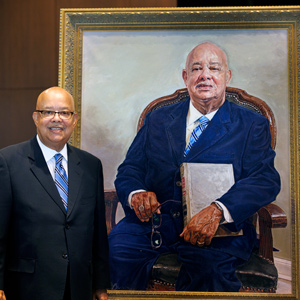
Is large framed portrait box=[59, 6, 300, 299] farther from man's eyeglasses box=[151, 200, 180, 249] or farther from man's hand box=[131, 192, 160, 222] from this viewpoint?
man's eyeglasses box=[151, 200, 180, 249]

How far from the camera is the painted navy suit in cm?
300

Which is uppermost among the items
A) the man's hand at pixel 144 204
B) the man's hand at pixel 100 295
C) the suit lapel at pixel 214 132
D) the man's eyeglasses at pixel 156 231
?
the suit lapel at pixel 214 132

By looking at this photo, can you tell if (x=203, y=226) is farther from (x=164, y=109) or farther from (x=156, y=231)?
(x=164, y=109)

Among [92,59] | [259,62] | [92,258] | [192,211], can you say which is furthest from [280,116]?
[92,258]

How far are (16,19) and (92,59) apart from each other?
0.71 m

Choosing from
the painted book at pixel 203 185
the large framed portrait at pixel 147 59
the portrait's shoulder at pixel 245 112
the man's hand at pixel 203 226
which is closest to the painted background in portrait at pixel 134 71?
the large framed portrait at pixel 147 59

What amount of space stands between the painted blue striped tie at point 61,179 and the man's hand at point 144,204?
88cm

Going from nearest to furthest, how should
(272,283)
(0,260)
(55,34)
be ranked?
(0,260) < (272,283) < (55,34)

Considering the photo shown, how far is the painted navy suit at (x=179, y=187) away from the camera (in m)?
3.00

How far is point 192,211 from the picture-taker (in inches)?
119

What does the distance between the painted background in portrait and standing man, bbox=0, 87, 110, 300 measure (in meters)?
0.75

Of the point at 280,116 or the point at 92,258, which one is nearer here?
the point at 92,258

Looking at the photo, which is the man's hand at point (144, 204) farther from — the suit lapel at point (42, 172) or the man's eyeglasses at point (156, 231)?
the suit lapel at point (42, 172)

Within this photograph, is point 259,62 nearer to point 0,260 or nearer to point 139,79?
point 139,79
